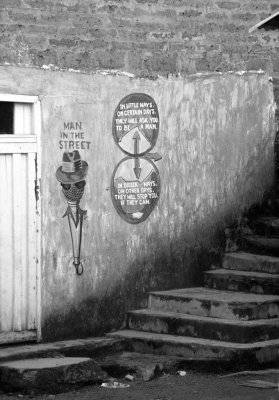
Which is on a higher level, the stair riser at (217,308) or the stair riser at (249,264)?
the stair riser at (249,264)

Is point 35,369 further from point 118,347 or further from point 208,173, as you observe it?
point 208,173

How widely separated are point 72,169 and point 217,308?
2.00 m

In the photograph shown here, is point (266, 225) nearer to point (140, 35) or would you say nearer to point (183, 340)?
point (183, 340)

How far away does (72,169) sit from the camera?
11.7 meters

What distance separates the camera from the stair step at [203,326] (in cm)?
1142

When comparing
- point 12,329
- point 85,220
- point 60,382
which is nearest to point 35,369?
point 60,382

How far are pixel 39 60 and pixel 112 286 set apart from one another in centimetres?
242

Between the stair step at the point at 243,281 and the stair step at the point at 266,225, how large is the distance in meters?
0.63

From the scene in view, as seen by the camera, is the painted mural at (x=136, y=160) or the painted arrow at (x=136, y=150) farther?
the painted arrow at (x=136, y=150)

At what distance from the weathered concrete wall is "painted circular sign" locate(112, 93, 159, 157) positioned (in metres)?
0.08

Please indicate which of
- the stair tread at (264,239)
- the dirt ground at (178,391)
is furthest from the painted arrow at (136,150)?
the dirt ground at (178,391)

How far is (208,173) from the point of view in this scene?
12.9 meters

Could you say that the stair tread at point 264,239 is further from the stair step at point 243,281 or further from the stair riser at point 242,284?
the stair riser at point 242,284

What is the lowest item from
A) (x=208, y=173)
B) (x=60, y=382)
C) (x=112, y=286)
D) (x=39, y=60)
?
(x=60, y=382)
